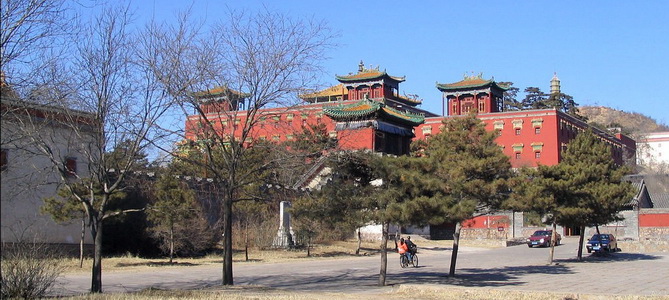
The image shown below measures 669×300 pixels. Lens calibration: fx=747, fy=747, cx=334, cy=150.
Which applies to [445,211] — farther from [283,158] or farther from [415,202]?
[283,158]

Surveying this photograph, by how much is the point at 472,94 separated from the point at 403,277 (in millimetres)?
69820

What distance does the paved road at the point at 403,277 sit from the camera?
23.0 meters

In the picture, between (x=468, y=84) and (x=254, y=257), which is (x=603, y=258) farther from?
(x=468, y=84)

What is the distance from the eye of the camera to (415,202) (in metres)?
22.0

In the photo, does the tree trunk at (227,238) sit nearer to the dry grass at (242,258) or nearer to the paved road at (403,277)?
the paved road at (403,277)

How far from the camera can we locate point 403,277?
27703 mm

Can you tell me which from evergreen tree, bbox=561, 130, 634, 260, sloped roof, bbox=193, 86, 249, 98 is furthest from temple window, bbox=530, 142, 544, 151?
sloped roof, bbox=193, 86, 249, 98

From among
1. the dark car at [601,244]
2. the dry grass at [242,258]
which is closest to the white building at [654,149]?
the dark car at [601,244]

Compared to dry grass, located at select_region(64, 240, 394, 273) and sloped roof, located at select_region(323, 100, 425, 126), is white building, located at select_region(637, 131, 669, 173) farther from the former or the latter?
dry grass, located at select_region(64, 240, 394, 273)

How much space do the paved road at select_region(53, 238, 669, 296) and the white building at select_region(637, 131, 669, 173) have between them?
108591mm

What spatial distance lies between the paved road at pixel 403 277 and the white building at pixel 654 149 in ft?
356

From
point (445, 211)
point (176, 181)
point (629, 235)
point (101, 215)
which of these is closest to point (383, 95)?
point (629, 235)

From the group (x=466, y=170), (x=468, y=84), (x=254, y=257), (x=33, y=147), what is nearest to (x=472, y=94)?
(x=468, y=84)

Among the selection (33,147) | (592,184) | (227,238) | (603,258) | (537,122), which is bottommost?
(603,258)
